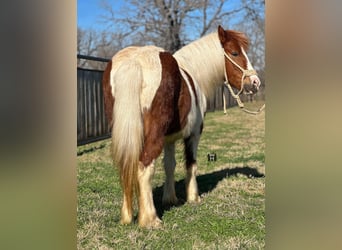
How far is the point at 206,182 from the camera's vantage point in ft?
8.23

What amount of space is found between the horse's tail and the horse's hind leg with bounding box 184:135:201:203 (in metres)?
0.69

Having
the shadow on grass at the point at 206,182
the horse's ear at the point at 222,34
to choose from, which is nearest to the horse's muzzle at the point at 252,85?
the horse's ear at the point at 222,34

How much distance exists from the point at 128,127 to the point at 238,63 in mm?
880

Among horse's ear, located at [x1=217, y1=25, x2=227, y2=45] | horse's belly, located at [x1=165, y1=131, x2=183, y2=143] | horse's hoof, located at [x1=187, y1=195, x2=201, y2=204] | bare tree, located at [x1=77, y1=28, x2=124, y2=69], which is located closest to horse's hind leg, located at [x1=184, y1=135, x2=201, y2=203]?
horse's hoof, located at [x1=187, y1=195, x2=201, y2=204]

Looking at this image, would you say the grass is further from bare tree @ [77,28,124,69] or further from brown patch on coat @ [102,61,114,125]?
bare tree @ [77,28,124,69]

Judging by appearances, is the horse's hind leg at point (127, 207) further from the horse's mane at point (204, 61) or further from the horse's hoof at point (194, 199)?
the horse's mane at point (204, 61)

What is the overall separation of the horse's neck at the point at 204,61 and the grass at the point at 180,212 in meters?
0.49

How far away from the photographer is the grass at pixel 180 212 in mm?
1294

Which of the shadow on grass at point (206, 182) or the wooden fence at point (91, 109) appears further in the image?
the shadow on grass at point (206, 182)

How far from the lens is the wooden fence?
1620mm

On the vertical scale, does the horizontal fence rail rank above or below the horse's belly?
above
